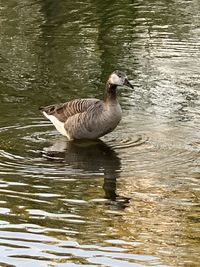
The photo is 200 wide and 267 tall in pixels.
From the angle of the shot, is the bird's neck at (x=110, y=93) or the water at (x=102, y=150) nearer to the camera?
the water at (x=102, y=150)

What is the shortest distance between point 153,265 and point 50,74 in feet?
30.1

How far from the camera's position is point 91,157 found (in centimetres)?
1183

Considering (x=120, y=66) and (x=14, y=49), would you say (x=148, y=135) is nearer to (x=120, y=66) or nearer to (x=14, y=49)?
(x=120, y=66)

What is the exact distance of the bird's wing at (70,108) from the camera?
1249 centimetres

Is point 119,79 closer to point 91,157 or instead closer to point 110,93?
point 110,93

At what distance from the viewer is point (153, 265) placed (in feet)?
25.6

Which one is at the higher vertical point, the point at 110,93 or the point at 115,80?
the point at 115,80

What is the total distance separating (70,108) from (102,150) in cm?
91

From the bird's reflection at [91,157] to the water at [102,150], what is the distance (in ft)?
0.07

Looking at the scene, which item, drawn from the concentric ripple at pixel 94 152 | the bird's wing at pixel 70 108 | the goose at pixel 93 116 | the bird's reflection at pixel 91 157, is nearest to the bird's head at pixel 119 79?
the goose at pixel 93 116

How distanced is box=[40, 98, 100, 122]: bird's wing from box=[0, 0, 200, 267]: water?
0.33m

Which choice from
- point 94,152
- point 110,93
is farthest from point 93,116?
point 94,152

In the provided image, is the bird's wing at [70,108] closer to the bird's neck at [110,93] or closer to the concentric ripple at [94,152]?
the bird's neck at [110,93]

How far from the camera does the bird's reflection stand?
10.7 m
